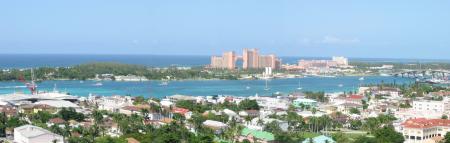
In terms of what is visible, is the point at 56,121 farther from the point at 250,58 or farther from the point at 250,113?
the point at 250,58

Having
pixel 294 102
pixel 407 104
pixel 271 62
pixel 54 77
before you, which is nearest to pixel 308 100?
pixel 294 102

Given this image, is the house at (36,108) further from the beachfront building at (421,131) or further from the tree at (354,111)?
the beachfront building at (421,131)

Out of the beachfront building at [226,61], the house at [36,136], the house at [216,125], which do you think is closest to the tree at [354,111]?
the house at [216,125]

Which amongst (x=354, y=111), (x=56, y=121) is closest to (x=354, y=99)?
(x=354, y=111)

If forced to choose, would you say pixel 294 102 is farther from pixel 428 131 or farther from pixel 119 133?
pixel 119 133

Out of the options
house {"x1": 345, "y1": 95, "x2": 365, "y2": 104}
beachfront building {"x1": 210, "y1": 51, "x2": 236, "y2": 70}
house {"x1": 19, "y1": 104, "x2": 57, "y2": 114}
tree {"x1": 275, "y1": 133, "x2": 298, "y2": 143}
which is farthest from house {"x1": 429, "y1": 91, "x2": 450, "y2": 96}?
beachfront building {"x1": 210, "y1": 51, "x2": 236, "y2": 70}

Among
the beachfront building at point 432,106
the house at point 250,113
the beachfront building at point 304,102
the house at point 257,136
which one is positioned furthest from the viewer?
the beachfront building at point 304,102
